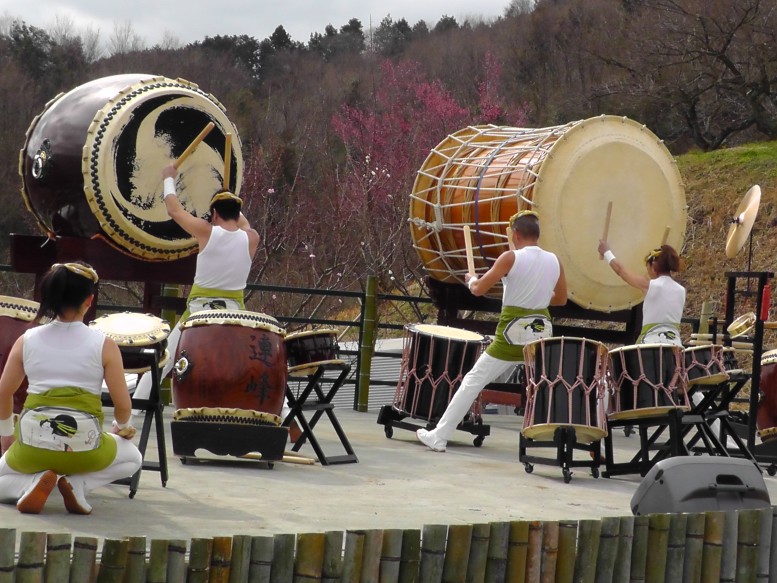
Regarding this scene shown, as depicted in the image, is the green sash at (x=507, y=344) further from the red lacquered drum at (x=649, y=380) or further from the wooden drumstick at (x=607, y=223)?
the wooden drumstick at (x=607, y=223)

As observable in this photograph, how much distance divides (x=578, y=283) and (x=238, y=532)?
5.10 metres

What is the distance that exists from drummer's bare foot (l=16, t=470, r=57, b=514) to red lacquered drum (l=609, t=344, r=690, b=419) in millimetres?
3355

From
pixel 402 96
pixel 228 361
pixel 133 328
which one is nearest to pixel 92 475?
pixel 133 328

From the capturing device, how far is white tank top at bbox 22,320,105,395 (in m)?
4.27

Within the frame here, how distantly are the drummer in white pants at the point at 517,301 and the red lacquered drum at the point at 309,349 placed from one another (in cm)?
92

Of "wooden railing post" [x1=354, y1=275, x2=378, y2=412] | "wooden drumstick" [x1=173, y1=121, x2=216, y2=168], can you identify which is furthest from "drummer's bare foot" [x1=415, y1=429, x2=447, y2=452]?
"wooden railing post" [x1=354, y1=275, x2=378, y2=412]

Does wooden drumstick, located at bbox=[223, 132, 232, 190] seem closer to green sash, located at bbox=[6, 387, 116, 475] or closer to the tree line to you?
green sash, located at bbox=[6, 387, 116, 475]

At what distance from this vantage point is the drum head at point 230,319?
584cm

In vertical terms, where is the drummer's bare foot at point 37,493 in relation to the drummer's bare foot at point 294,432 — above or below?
above

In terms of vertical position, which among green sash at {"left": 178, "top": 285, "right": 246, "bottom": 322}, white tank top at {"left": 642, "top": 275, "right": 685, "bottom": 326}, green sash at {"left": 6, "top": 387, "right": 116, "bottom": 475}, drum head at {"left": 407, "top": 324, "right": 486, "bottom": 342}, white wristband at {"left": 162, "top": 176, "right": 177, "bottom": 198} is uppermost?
white wristband at {"left": 162, "top": 176, "right": 177, "bottom": 198}

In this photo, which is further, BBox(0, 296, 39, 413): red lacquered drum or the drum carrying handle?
the drum carrying handle

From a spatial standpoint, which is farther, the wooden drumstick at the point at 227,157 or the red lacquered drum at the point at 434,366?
the red lacquered drum at the point at 434,366

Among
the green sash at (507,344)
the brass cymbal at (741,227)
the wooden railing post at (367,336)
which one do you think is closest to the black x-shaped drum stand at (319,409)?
the green sash at (507,344)

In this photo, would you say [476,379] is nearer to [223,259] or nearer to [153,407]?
[223,259]
